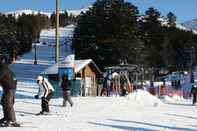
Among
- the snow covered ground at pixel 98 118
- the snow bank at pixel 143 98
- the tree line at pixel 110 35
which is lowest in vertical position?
the snow covered ground at pixel 98 118

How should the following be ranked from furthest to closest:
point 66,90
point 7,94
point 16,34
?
point 16,34
point 66,90
point 7,94

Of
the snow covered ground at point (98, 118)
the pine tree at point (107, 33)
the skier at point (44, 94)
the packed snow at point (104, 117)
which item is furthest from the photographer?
the pine tree at point (107, 33)

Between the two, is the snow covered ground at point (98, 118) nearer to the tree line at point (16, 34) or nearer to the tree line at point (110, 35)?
the tree line at point (16, 34)

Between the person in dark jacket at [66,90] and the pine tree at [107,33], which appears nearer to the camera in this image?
the person in dark jacket at [66,90]

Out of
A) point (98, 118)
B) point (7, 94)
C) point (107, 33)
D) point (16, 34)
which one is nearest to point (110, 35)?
point (107, 33)

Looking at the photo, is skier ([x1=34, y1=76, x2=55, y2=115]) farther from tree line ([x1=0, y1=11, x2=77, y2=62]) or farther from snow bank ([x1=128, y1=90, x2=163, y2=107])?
snow bank ([x1=128, y1=90, x2=163, y2=107])

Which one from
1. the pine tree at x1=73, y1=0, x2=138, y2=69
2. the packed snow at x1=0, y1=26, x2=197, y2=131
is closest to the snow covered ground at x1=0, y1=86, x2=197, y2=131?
the packed snow at x1=0, y1=26, x2=197, y2=131

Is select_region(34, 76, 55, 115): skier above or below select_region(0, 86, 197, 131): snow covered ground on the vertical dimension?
above

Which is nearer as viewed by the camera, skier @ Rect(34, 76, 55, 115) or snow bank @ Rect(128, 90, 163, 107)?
skier @ Rect(34, 76, 55, 115)

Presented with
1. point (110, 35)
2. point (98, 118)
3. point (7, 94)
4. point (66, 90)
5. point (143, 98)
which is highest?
point (110, 35)

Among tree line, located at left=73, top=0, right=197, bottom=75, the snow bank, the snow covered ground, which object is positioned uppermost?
tree line, located at left=73, top=0, right=197, bottom=75

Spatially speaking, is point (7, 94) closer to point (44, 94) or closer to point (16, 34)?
point (44, 94)

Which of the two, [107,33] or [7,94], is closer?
[7,94]

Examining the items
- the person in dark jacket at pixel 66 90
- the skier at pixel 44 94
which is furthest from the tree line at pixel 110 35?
the skier at pixel 44 94
